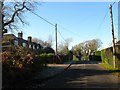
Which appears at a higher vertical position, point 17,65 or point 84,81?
point 17,65

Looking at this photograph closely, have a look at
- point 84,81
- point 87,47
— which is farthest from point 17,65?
point 87,47

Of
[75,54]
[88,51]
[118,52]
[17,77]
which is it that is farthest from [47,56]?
[88,51]

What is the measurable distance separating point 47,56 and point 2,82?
3816 cm

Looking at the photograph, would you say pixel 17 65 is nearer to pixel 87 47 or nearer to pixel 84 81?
pixel 84 81

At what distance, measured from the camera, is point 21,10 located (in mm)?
51094

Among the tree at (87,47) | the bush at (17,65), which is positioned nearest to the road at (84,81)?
the bush at (17,65)

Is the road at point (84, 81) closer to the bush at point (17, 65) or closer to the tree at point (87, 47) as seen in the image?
the bush at point (17, 65)

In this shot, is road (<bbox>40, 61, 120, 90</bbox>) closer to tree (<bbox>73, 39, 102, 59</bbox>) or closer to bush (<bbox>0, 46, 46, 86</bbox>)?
bush (<bbox>0, 46, 46, 86</bbox>)

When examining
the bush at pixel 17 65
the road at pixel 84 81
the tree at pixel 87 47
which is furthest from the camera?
the tree at pixel 87 47

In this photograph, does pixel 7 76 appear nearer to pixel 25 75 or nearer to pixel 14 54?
pixel 25 75

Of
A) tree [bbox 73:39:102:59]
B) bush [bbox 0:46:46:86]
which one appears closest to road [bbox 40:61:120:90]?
bush [bbox 0:46:46:86]

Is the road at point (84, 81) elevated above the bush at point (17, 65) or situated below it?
below

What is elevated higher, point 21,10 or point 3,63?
point 21,10

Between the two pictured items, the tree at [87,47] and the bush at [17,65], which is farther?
the tree at [87,47]
